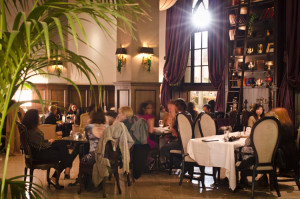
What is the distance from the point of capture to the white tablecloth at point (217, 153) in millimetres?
5281

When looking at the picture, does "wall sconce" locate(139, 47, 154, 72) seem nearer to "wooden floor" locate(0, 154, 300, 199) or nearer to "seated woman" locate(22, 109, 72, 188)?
"wooden floor" locate(0, 154, 300, 199)

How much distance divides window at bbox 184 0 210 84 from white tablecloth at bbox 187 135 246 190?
6273 millimetres

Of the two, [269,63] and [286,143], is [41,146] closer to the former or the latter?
[286,143]

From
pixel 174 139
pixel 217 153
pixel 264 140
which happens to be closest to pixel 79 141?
pixel 174 139

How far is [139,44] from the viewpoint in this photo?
8562 millimetres

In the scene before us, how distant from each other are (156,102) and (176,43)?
370 cm

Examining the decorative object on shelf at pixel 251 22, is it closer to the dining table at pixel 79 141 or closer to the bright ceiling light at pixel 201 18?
the bright ceiling light at pixel 201 18

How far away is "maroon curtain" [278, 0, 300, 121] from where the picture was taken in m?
8.52

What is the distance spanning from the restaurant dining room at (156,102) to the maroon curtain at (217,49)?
30 mm

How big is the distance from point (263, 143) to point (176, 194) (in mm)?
1441

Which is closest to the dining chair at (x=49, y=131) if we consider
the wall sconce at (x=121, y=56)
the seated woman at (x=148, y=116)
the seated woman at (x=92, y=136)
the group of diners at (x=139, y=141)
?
the wall sconce at (x=121, y=56)

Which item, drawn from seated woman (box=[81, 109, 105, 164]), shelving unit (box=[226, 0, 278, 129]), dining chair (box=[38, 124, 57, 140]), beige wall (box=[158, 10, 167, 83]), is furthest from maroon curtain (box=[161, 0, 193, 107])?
seated woman (box=[81, 109, 105, 164])

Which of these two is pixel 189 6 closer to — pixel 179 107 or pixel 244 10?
pixel 244 10

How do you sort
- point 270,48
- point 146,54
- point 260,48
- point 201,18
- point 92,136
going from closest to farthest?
point 92,136
point 146,54
point 270,48
point 260,48
point 201,18
